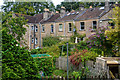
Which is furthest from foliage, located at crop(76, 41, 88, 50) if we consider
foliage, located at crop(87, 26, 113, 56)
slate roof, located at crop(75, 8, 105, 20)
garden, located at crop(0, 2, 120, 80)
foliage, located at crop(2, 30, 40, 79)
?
foliage, located at crop(2, 30, 40, 79)

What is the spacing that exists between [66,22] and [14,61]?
1480 cm

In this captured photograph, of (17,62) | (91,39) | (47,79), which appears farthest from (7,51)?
(91,39)

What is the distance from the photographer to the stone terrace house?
14.7 m

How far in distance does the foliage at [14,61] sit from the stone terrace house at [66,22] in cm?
1013

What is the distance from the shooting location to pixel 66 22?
1750 cm

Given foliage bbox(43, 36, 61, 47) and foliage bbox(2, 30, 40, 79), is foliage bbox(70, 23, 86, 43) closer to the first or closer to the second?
foliage bbox(43, 36, 61, 47)

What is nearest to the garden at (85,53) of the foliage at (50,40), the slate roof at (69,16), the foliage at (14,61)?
the foliage at (14,61)

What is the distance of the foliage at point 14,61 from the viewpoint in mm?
2898

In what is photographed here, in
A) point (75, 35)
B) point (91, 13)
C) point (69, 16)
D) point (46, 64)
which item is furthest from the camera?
point (69, 16)

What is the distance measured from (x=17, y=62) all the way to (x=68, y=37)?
1391 cm

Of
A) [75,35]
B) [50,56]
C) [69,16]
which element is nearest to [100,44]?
[50,56]

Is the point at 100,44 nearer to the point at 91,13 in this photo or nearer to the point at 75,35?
the point at 75,35

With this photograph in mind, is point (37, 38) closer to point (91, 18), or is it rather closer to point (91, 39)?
point (91, 18)

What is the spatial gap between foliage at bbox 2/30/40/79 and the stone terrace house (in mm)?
10131
